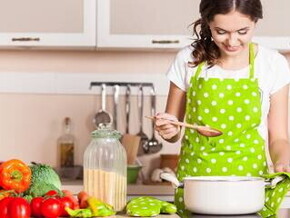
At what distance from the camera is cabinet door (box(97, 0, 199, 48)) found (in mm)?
3400

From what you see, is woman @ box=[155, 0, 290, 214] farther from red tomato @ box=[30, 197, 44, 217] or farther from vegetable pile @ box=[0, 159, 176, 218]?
red tomato @ box=[30, 197, 44, 217]

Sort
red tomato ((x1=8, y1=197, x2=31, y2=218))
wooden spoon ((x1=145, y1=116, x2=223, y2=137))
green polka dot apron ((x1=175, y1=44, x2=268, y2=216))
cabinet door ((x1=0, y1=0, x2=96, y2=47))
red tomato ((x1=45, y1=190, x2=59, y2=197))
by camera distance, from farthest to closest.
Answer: cabinet door ((x1=0, y1=0, x2=96, y2=47)), green polka dot apron ((x1=175, y1=44, x2=268, y2=216)), wooden spoon ((x1=145, y1=116, x2=223, y2=137)), red tomato ((x1=45, y1=190, x2=59, y2=197)), red tomato ((x1=8, y1=197, x2=31, y2=218))

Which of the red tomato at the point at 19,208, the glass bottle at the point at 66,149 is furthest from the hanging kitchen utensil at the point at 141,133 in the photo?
the red tomato at the point at 19,208

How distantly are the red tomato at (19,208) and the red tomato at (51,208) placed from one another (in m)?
0.03

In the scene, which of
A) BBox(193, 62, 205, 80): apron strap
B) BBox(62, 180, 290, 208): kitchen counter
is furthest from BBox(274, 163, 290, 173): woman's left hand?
BBox(62, 180, 290, 208): kitchen counter

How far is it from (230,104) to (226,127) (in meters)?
0.07

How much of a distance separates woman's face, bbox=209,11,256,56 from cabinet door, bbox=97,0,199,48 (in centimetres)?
128

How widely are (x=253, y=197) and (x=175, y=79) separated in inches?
24.3

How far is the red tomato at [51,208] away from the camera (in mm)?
1739

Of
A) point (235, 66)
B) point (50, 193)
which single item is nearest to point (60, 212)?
point (50, 193)

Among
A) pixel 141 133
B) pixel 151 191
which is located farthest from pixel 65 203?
pixel 141 133

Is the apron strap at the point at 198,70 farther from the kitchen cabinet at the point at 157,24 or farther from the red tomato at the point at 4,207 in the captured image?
the kitchen cabinet at the point at 157,24

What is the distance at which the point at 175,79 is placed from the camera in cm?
228

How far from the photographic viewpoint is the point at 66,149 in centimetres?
361
